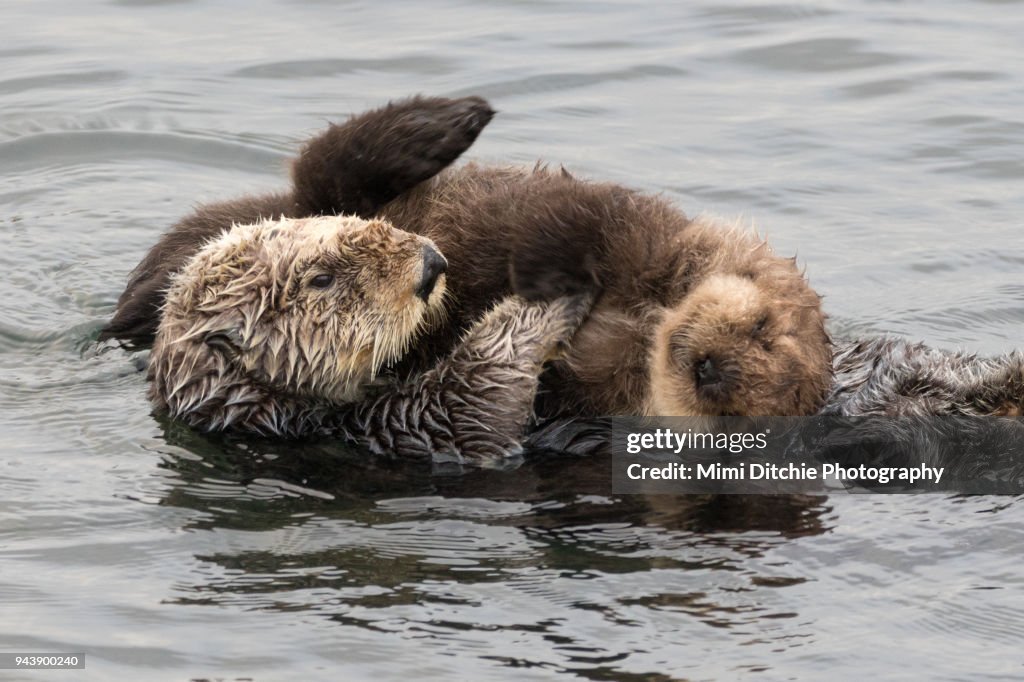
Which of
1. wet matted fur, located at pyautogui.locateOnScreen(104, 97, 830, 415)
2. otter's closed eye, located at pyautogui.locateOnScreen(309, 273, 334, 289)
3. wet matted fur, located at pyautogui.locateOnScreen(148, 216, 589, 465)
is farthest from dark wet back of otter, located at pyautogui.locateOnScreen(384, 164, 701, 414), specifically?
otter's closed eye, located at pyautogui.locateOnScreen(309, 273, 334, 289)

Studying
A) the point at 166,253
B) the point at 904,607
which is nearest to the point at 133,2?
the point at 166,253

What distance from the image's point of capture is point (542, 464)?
211 inches

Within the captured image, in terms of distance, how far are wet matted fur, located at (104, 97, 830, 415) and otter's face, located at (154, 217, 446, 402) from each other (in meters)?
0.31

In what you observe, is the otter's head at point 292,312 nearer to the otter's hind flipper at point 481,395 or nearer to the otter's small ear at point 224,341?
the otter's small ear at point 224,341

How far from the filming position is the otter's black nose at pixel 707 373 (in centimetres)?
460

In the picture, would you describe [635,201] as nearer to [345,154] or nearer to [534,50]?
[345,154]

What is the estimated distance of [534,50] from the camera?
10250 millimetres

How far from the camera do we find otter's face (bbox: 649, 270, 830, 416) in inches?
182

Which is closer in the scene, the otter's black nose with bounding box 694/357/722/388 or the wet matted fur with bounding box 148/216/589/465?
the otter's black nose with bounding box 694/357/722/388

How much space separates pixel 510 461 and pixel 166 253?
1.79 meters

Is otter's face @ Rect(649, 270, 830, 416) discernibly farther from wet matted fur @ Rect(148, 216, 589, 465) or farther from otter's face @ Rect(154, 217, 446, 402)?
otter's face @ Rect(154, 217, 446, 402)

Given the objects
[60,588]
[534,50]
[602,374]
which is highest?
[534,50]

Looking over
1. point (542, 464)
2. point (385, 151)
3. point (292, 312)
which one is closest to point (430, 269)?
point (292, 312)

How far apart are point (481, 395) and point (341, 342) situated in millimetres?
523
